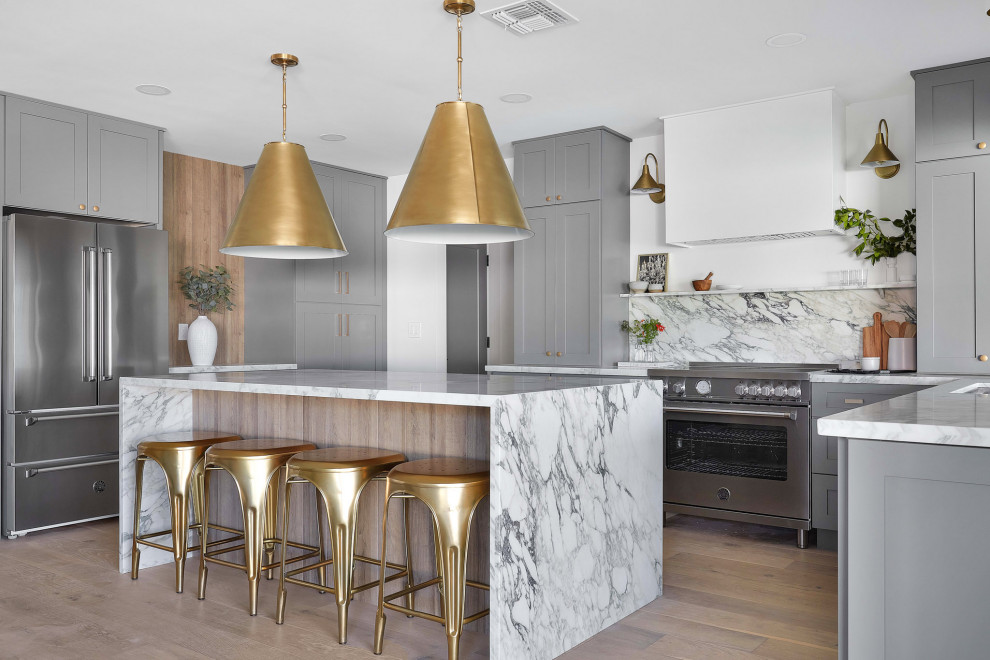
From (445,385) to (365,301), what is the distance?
13.1 feet

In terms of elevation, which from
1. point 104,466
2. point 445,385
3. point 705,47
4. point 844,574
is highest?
point 705,47

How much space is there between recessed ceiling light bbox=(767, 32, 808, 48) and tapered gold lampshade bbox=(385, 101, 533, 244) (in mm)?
1627

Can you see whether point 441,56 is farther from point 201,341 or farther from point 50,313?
point 201,341

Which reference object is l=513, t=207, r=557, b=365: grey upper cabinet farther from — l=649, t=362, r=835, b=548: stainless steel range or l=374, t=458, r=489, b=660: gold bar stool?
l=374, t=458, r=489, b=660: gold bar stool

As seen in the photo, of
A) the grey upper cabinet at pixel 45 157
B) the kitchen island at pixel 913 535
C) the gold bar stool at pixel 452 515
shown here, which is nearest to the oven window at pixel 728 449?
the gold bar stool at pixel 452 515

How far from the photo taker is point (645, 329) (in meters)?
5.15

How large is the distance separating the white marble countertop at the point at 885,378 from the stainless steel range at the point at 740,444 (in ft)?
0.26

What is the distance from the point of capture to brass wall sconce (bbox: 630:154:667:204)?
4.82m

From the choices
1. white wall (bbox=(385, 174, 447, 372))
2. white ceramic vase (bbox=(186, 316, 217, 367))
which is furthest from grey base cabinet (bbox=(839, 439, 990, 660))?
white wall (bbox=(385, 174, 447, 372))

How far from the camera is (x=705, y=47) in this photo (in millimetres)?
3705

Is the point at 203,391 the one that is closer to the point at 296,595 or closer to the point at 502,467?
the point at 296,595

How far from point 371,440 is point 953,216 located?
9.91 ft

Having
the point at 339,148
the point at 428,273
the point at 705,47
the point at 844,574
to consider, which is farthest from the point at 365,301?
the point at 844,574

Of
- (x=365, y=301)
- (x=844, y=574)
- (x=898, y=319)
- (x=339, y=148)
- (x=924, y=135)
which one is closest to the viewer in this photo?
(x=844, y=574)
